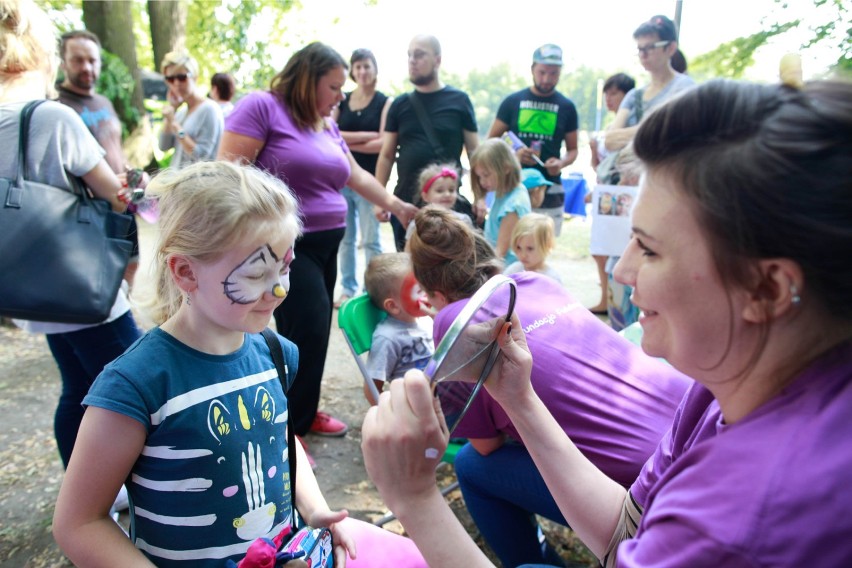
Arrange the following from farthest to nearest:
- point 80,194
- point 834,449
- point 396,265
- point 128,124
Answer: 1. point 128,124
2. point 396,265
3. point 80,194
4. point 834,449

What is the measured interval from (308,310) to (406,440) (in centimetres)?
200

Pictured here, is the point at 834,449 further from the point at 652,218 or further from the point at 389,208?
the point at 389,208

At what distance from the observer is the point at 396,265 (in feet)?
9.56

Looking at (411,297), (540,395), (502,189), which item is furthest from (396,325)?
(502,189)

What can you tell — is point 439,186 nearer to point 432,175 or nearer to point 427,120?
point 432,175

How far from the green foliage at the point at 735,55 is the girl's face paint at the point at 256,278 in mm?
2748

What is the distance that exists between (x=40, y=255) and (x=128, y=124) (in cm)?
848

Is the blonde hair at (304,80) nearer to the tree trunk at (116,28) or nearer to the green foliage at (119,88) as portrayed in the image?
the green foliage at (119,88)

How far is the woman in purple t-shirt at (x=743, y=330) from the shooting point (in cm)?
74

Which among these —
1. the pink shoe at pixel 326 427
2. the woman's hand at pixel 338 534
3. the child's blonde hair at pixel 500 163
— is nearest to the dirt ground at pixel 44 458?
the pink shoe at pixel 326 427

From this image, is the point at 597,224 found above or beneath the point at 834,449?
beneath

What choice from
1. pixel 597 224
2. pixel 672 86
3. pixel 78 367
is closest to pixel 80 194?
pixel 78 367

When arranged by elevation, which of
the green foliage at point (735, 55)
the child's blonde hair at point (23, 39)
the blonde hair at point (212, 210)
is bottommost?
the blonde hair at point (212, 210)

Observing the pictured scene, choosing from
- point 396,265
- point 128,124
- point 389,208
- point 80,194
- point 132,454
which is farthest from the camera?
point 128,124
